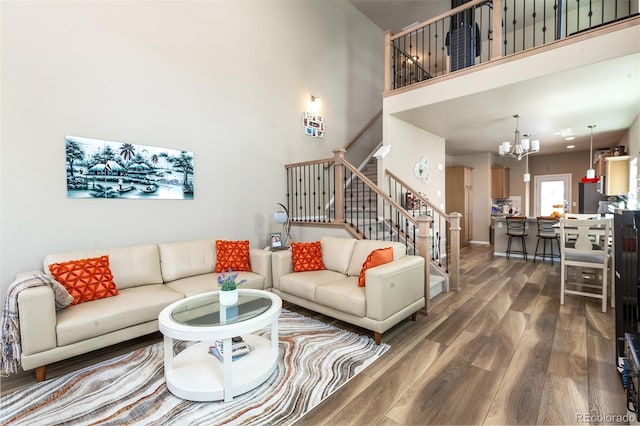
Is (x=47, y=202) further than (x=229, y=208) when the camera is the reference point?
No

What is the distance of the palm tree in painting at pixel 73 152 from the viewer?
2.96 metres

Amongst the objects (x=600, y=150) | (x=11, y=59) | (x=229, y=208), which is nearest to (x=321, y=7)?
(x=229, y=208)

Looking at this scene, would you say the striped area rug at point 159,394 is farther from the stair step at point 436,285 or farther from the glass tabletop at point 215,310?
the stair step at point 436,285

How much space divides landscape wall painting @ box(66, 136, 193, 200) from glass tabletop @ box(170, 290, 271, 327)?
1.73 m

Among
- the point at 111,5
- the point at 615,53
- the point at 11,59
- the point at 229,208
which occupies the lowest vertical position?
the point at 229,208

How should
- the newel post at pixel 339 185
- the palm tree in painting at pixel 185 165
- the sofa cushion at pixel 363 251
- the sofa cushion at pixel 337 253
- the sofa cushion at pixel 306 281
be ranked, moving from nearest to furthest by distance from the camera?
the sofa cushion at pixel 306 281
the sofa cushion at pixel 363 251
the sofa cushion at pixel 337 253
the palm tree in painting at pixel 185 165
the newel post at pixel 339 185

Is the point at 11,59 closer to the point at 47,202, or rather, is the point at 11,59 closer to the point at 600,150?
the point at 47,202

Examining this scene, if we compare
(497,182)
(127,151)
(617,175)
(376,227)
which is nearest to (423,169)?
(376,227)

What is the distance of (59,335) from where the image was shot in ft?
7.11

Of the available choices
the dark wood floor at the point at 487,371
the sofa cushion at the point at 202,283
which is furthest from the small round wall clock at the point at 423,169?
the sofa cushion at the point at 202,283

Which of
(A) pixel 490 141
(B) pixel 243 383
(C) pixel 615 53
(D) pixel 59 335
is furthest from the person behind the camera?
(A) pixel 490 141

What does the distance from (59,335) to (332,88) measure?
5597 millimetres

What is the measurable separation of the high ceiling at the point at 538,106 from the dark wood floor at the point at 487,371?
2.79 meters

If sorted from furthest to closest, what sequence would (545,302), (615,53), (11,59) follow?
(545,302)
(615,53)
(11,59)
